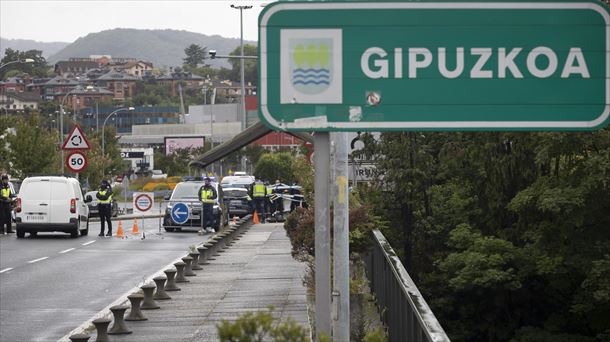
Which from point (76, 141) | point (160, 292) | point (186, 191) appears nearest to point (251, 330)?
point (160, 292)

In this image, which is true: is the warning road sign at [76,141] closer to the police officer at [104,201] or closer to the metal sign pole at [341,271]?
the police officer at [104,201]

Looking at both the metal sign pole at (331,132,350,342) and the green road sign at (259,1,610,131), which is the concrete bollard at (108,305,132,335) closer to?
the metal sign pole at (331,132,350,342)

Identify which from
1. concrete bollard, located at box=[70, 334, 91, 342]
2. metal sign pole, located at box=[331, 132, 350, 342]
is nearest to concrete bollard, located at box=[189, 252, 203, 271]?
concrete bollard, located at box=[70, 334, 91, 342]

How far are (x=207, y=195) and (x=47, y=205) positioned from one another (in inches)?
191

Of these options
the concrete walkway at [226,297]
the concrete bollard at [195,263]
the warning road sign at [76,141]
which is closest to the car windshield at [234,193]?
the warning road sign at [76,141]

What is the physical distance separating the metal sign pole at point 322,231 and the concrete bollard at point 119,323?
9.70 metres

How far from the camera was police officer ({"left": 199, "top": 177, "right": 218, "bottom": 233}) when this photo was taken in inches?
1464

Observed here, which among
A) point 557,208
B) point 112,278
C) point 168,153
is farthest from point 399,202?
point 168,153

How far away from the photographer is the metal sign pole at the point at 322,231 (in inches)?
231

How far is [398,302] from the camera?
13.4 meters

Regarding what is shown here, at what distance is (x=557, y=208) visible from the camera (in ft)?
76.0

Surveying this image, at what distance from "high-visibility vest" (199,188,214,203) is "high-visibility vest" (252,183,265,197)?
8.24 meters

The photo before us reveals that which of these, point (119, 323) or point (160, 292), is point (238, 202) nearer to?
point (160, 292)

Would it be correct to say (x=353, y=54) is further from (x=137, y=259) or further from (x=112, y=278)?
(x=137, y=259)
